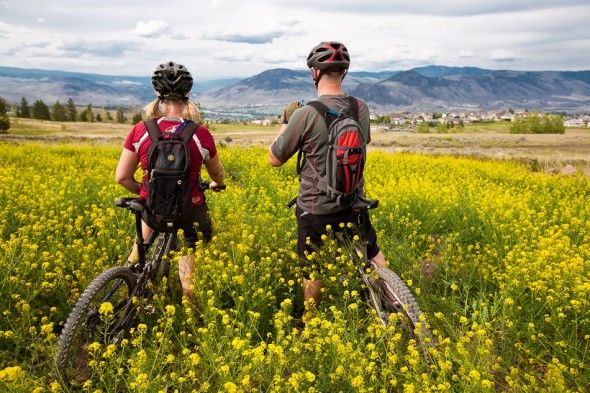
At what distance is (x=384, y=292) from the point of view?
4004mm

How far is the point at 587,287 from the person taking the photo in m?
3.88

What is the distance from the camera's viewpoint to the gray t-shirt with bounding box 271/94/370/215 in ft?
12.1

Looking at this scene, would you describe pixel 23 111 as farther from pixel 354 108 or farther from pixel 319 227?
pixel 354 108

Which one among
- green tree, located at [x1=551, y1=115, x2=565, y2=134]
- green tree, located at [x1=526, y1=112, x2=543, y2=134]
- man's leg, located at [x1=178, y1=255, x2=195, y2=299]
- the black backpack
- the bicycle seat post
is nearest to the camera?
the black backpack

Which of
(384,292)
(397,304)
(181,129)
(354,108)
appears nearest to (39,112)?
(181,129)

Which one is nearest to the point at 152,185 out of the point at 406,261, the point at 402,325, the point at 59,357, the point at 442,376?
the point at 59,357

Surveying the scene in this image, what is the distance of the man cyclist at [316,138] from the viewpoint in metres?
3.71

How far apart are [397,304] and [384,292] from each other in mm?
262

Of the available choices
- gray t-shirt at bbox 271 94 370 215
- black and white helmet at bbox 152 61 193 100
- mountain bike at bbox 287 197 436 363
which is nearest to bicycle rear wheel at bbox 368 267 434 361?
mountain bike at bbox 287 197 436 363

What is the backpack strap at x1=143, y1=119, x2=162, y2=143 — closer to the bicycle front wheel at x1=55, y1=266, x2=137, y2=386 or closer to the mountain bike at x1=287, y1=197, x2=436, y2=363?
the bicycle front wheel at x1=55, y1=266, x2=137, y2=386

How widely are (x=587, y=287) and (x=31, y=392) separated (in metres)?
4.84

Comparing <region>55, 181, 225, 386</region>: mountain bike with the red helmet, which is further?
the red helmet

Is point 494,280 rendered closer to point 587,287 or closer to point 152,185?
point 587,287

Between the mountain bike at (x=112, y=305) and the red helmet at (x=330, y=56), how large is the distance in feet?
5.74
